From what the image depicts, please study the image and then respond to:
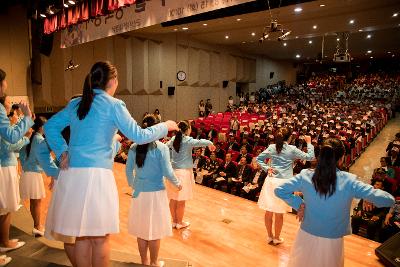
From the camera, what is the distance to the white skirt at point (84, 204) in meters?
1.59

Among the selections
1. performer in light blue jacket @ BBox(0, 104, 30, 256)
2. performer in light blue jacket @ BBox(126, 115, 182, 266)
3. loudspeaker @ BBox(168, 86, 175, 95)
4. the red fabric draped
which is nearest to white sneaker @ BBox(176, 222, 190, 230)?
performer in light blue jacket @ BBox(126, 115, 182, 266)

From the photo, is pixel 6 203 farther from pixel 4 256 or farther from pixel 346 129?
pixel 346 129

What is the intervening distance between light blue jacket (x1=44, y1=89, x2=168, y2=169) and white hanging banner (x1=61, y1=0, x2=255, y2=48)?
322 centimetres

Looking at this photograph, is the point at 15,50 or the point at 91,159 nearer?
the point at 91,159

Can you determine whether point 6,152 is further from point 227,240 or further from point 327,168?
point 227,240

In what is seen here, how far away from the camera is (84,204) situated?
158 centimetres

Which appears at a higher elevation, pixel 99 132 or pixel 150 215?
pixel 99 132

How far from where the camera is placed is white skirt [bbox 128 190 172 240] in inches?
110

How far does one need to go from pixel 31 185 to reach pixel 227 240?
97.2 inches

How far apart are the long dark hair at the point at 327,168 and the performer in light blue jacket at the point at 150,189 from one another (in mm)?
1297

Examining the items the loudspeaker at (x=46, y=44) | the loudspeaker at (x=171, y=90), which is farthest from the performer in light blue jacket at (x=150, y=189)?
the loudspeaker at (x=171, y=90)

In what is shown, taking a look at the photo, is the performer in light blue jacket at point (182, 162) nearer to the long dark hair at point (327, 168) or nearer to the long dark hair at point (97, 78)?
the long dark hair at point (327, 168)

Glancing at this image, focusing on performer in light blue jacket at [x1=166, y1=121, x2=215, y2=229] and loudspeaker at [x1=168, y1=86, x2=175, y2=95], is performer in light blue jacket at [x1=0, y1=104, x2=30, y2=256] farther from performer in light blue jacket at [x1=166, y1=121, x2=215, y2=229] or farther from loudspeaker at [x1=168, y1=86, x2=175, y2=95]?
loudspeaker at [x1=168, y1=86, x2=175, y2=95]

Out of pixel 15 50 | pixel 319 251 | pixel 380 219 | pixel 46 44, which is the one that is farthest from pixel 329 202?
pixel 15 50
